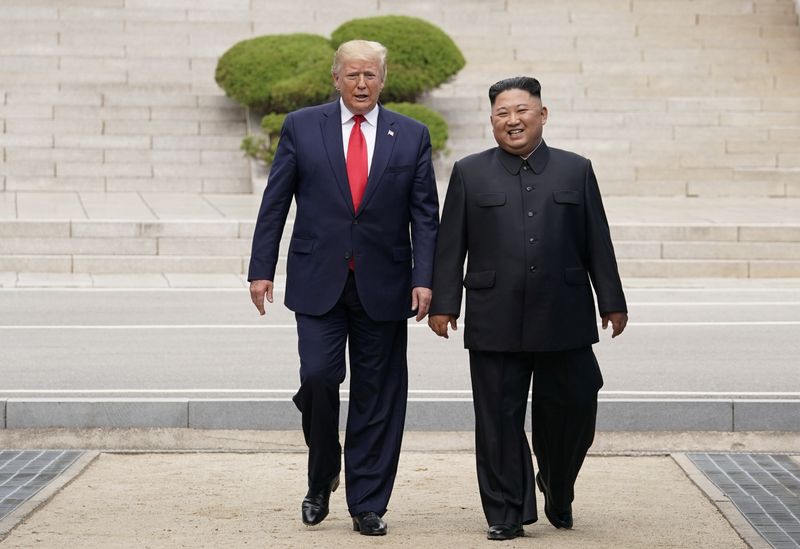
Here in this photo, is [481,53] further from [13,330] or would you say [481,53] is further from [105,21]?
[13,330]

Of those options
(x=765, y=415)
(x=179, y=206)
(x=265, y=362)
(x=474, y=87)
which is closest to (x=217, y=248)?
(x=179, y=206)

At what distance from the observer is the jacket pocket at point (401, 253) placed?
19.8 feet

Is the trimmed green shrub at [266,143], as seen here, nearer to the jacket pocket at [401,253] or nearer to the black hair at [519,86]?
the jacket pocket at [401,253]

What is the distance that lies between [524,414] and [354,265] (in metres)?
0.88

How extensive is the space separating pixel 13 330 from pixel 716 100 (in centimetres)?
1477

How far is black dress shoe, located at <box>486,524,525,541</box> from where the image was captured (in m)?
5.76

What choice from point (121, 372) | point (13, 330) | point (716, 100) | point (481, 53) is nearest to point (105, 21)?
point (481, 53)

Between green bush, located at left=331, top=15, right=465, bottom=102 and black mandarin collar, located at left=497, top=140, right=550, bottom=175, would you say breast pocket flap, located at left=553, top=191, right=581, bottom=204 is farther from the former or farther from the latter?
green bush, located at left=331, top=15, right=465, bottom=102

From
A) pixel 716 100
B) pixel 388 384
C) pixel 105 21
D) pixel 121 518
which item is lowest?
pixel 121 518

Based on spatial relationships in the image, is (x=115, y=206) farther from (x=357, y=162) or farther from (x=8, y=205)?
(x=357, y=162)

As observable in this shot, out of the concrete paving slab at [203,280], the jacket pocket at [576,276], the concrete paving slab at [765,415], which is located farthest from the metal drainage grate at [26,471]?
the concrete paving slab at [203,280]

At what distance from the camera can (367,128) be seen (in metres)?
6.10

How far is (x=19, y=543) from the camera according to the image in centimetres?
561

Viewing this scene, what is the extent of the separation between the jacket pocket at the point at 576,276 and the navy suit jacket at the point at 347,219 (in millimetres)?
533
